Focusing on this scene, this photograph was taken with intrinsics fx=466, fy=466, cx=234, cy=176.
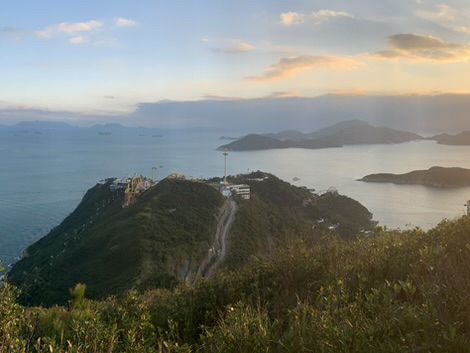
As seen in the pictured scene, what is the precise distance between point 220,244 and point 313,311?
25294 mm

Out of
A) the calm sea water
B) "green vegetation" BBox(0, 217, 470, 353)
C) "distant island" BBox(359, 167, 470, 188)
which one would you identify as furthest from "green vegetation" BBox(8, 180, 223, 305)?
"distant island" BBox(359, 167, 470, 188)

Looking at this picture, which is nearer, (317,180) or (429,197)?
(429,197)

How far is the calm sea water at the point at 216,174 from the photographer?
5072 cm

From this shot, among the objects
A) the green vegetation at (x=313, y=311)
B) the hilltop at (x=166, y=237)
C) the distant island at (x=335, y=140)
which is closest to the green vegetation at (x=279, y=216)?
the hilltop at (x=166, y=237)

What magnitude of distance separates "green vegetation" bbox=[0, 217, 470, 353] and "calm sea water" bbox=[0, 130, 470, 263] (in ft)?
48.4

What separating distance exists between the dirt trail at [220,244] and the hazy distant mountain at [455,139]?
11520 cm

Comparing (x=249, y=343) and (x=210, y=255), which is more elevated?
(x=249, y=343)

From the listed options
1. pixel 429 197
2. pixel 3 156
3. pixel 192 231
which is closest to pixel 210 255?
pixel 192 231

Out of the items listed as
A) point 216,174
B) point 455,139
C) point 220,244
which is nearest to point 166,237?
point 220,244

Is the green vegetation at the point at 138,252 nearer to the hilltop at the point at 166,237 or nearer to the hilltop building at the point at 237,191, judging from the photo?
the hilltop at the point at 166,237

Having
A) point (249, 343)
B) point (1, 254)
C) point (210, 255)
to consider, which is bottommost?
point (1, 254)

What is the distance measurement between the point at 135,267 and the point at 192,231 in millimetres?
7737

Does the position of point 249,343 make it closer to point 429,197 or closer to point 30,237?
point 30,237

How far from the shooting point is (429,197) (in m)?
59.3
